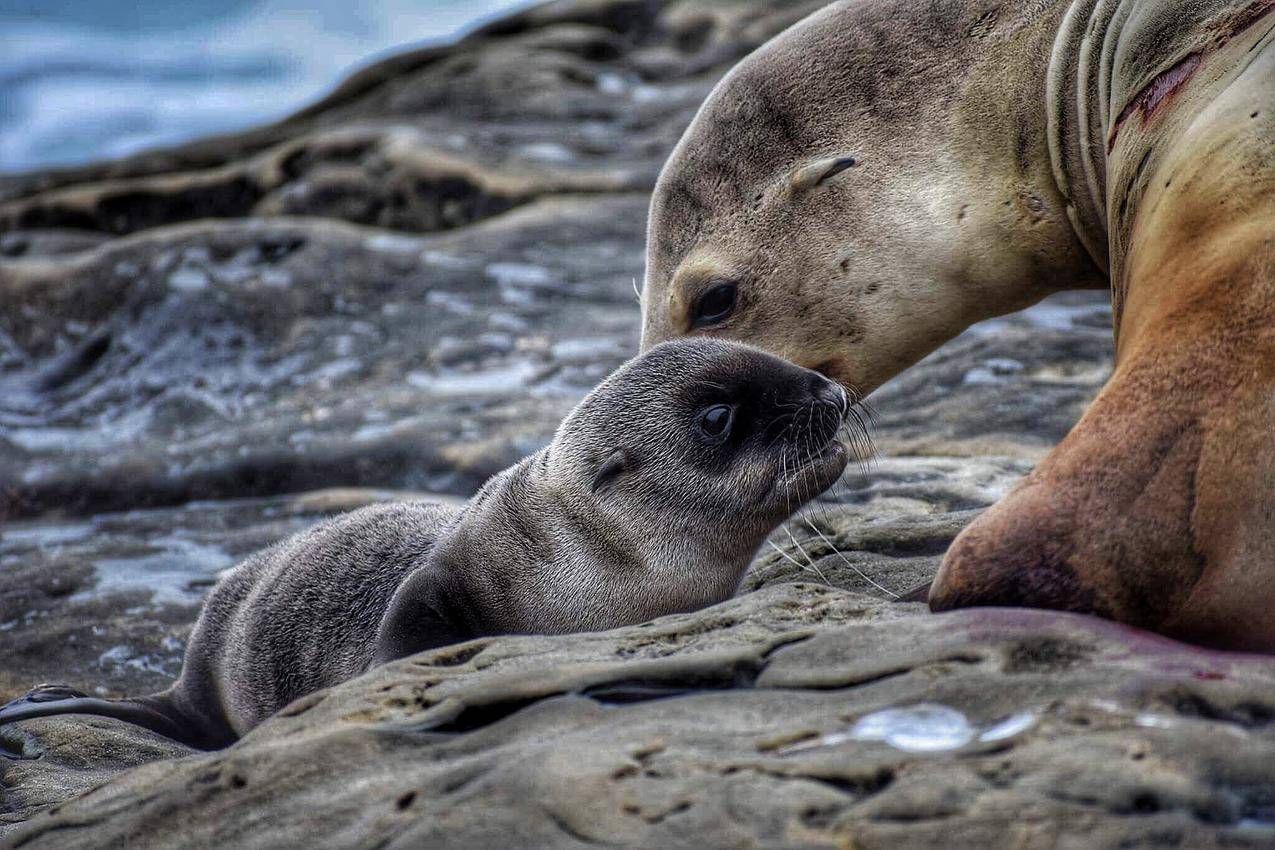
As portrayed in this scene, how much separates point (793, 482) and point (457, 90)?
9.50 metres

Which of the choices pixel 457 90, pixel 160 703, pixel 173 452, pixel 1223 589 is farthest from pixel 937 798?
pixel 457 90

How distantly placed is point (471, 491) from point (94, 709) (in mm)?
2560

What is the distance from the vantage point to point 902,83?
396cm

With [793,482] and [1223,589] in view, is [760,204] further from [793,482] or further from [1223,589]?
[1223,589]

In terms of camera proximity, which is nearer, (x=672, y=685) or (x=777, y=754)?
(x=777, y=754)

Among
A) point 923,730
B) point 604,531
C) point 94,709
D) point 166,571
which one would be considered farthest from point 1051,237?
point 166,571

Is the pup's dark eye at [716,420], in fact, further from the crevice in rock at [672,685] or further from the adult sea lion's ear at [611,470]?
the crevice in rock at [672,685]

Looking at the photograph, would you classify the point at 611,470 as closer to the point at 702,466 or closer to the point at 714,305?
the point at 702,466

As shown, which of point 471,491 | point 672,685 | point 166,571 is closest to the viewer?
point 672,685

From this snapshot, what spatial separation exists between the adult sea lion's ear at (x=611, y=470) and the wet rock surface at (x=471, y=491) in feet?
1.63

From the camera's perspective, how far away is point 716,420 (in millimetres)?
3889

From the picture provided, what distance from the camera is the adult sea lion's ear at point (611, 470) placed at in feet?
12.8

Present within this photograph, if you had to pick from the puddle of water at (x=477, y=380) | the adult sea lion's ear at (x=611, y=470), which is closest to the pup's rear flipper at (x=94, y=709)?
the adult sea lion's ear at (x=611, y=470)

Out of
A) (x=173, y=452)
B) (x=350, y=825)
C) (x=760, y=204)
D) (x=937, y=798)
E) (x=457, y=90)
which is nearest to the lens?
(x=937, y=798)
